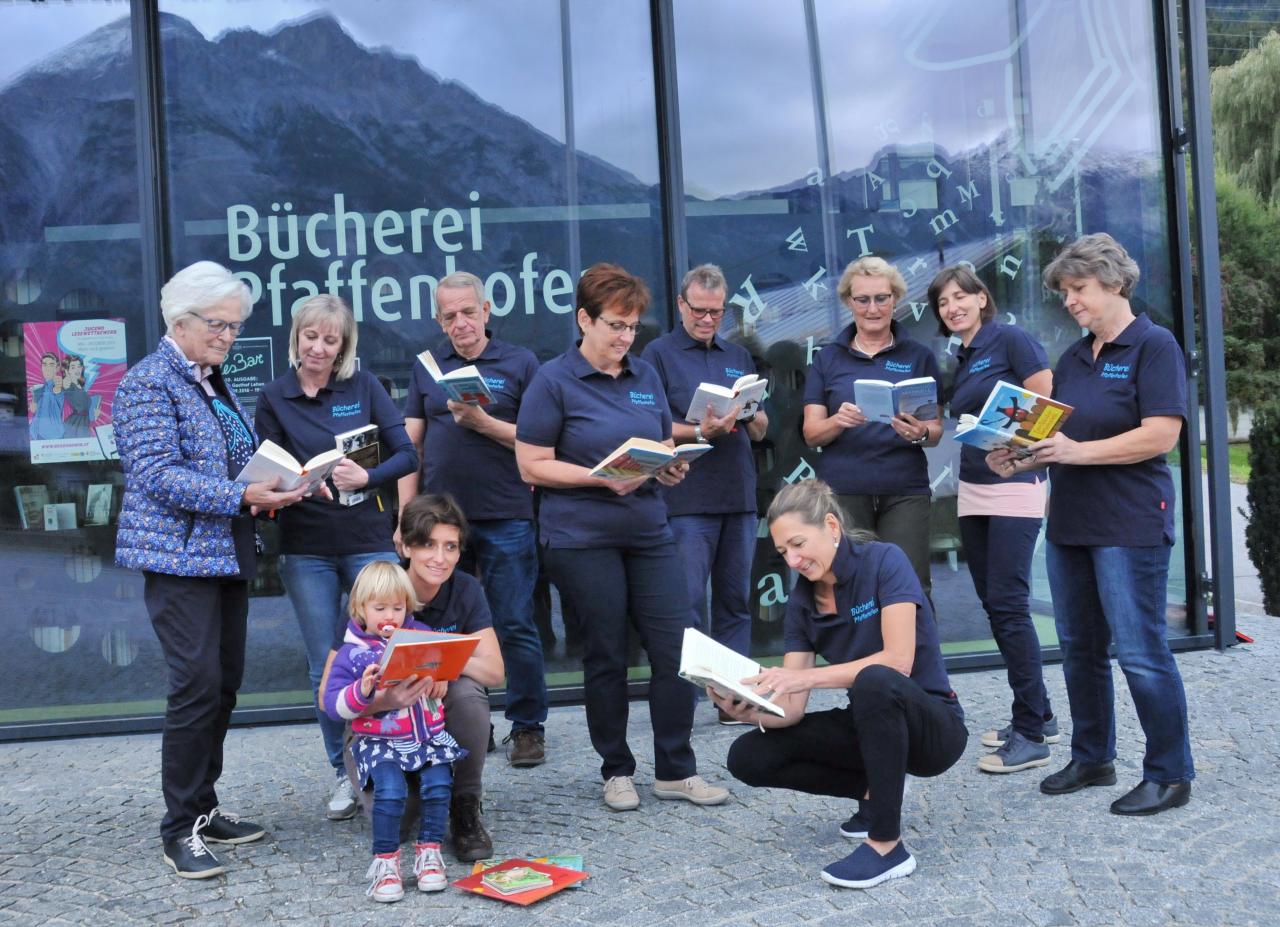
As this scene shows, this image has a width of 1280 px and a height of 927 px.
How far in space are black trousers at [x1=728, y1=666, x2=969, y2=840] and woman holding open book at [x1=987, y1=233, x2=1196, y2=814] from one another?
79 cm

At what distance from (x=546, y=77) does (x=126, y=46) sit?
1961mm

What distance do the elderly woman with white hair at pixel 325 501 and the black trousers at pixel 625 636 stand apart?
0.70m

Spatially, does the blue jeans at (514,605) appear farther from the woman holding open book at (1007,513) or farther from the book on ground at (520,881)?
the woman holding open book at (1007,513)

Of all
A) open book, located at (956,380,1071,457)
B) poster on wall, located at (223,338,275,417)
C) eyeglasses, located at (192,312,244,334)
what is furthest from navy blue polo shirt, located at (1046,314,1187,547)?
poster on wall, located at (223,338,275,417)

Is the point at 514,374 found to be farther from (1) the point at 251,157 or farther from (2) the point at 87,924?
(2) the point at 87,924

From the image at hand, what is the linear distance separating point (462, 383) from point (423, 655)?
54.8 inches

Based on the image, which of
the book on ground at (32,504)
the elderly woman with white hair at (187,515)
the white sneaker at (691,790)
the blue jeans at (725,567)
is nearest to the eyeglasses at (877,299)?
the blue jeans at (725,567)

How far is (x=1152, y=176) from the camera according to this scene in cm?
673

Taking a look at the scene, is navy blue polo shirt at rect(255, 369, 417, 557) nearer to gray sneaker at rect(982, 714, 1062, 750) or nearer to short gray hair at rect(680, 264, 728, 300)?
short gray hair at rect(680, 264, 728, 300)

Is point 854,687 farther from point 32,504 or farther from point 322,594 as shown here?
point 32,504

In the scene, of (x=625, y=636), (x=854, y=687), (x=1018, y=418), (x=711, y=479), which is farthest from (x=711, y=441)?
(x=854, y=687)

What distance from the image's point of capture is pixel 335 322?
470 centimetres

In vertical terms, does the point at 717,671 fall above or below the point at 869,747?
above

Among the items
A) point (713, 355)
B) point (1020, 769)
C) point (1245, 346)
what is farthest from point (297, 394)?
point (1245, 346)
